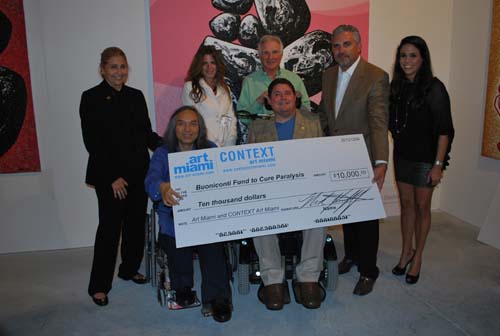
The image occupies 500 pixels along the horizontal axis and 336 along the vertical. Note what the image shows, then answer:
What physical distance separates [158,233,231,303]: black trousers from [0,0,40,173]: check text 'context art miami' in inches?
70.6

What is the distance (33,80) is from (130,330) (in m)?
2.34

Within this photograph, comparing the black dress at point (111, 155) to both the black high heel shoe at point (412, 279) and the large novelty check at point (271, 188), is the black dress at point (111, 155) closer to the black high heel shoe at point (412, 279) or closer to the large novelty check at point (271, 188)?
the large novelty check at point (271, 188)

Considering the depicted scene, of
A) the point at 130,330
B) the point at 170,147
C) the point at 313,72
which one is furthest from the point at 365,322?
the point at 313,72

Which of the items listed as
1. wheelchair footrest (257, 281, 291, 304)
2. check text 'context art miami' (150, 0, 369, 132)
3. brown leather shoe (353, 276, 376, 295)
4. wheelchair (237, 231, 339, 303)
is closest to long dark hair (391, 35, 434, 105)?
wheelchair (237, 231, 339, 303)

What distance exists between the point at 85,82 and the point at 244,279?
7.30ft

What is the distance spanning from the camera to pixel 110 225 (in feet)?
9.84

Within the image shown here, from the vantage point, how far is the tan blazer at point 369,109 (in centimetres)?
290

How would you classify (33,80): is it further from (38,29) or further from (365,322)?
(365,322)

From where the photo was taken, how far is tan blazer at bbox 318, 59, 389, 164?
2.90m

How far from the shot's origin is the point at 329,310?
9.45 feet

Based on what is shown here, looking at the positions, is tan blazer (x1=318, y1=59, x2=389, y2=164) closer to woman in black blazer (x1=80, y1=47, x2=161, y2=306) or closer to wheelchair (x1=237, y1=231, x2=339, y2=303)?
wheelchair (x1=237, y1=231, x2=339, y2=303)

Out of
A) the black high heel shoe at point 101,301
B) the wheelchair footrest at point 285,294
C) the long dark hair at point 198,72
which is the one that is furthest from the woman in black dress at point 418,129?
the black high heel shoe at point 101,301

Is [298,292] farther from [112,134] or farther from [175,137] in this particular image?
[112,134]

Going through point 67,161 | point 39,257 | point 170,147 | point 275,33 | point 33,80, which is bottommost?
point 39,257
